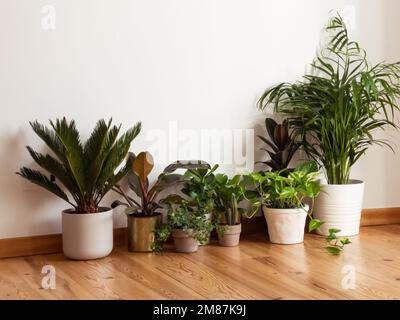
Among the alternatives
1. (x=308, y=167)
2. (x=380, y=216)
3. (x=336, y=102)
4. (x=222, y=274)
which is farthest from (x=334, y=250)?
(x=380, y=216)

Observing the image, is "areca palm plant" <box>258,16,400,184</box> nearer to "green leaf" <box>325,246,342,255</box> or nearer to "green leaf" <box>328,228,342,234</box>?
"green leaf" <box>328,228,342,234</box>

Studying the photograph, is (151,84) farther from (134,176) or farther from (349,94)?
(349,94)

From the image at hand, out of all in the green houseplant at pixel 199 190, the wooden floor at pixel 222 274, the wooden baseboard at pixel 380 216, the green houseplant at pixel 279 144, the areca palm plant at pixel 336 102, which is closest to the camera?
the wooden floor at pixel 222 274

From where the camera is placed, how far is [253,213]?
3.50m

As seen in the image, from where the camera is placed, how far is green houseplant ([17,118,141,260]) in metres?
3.10

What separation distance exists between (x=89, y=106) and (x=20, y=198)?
1.95ft

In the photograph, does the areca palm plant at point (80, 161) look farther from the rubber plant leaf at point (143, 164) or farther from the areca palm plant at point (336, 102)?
the areca palm plant at point (336, 102)

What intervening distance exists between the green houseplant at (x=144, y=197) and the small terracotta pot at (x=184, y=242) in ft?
0.40

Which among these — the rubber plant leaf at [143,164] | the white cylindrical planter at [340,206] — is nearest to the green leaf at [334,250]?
the white cylindrical planter at [340,206]

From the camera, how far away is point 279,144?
12.0 ft

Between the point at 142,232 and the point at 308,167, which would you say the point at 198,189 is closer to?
the point at 142,232

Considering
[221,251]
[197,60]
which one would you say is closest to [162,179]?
[221,251]

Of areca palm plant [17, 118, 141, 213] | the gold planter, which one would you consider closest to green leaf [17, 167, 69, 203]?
areca palm plant [17, 118, 141, 213]

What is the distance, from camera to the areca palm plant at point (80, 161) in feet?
10.1
